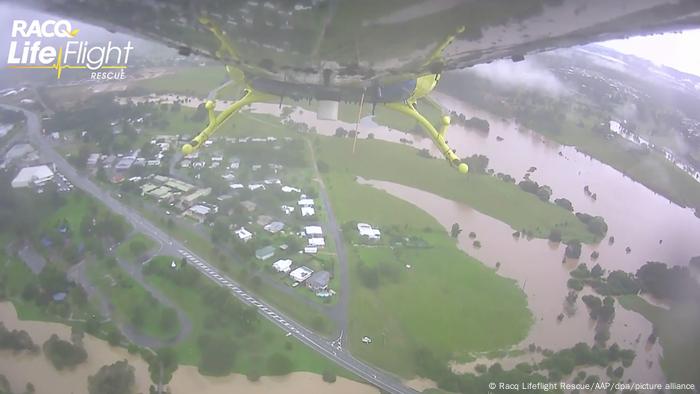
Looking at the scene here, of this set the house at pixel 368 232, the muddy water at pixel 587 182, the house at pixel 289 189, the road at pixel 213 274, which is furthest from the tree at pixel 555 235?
the house at pixel 289 189

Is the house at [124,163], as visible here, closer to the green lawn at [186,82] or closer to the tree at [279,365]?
the green lawn at [186,82]

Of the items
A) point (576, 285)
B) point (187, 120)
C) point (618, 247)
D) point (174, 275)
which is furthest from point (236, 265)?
point (618, 247)

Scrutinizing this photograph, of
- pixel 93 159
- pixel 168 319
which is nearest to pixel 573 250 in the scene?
pixel 168 319

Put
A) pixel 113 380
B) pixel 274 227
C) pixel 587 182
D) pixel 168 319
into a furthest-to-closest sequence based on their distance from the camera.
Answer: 1. pixel 587 182
2. pixel 274 227
3. pixel 168 319
4. pixel 113 380

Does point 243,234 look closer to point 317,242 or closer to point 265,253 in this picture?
point 265,253

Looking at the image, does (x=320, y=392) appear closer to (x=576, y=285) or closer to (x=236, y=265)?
(x=236, y=265)
